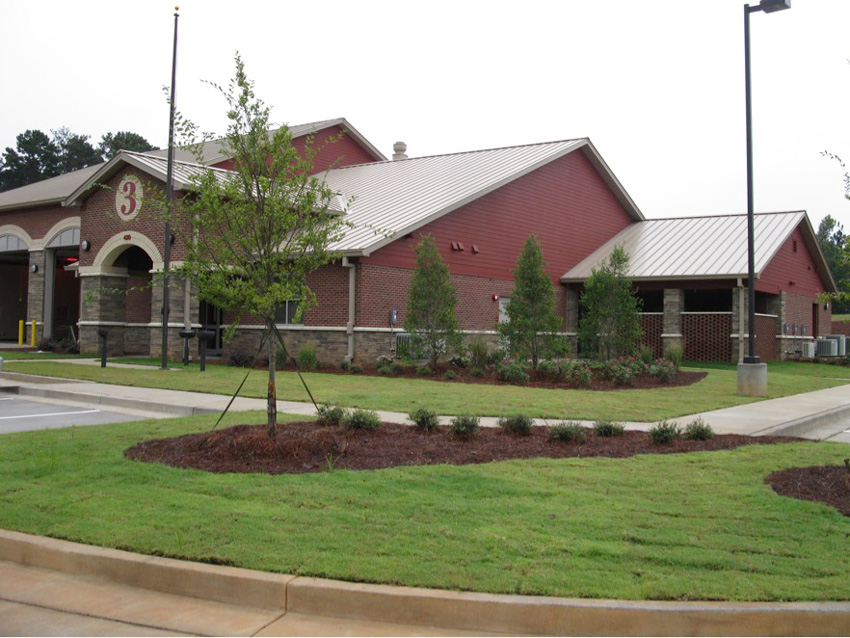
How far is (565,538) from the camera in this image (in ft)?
19.7

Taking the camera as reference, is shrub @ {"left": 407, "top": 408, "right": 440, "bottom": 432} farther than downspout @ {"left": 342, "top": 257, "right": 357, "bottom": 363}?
No

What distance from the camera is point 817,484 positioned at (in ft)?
26.2

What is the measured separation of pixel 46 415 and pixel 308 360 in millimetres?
9856

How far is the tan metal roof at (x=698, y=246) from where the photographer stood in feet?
96.6

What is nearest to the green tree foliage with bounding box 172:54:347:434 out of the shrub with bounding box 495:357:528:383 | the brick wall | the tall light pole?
the shrub with bounding box 495:357:528:383

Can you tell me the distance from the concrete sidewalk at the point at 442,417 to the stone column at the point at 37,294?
15.8 meters

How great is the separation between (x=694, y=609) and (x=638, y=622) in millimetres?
352

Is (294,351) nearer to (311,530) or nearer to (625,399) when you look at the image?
(625,399)

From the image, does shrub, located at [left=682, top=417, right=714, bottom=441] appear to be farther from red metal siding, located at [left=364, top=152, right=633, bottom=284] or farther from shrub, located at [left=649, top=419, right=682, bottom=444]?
red metal siding, located at [left=364, top=152, right=633, bottom=284]

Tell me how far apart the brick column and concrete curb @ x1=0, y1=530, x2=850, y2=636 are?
26.0 m

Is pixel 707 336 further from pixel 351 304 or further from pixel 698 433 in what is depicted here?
pixel 698 433

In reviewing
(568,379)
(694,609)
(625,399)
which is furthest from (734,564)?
(568,379)

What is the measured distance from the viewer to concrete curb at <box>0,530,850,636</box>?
189 inches

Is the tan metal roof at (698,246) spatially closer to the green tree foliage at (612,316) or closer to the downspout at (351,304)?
the green tree foliage at (612,316)
